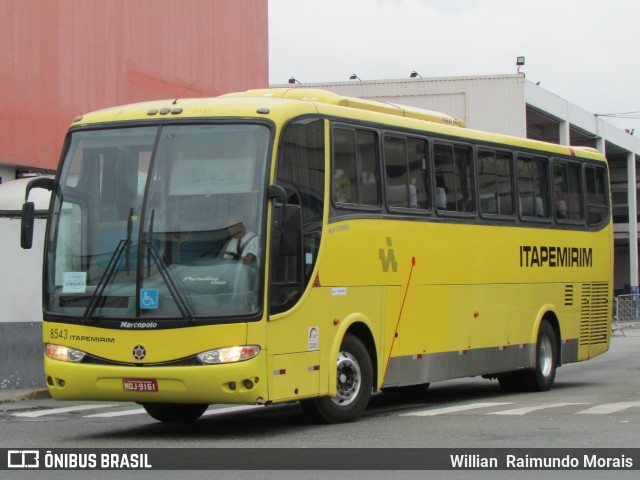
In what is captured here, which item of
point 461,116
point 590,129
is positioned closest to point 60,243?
point 461,116

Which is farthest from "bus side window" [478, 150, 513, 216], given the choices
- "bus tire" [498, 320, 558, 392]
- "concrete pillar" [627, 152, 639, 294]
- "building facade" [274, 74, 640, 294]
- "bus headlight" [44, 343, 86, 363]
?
"concrete pillar" [627, 152, 639, 294]

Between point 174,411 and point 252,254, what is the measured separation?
307 centimetres

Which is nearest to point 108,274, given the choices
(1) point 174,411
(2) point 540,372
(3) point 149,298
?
(3) point 149,298

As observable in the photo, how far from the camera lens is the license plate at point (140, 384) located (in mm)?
12062

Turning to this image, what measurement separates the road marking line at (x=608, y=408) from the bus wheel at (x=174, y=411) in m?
4.60

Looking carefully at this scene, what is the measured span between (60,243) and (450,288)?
18.4 ft

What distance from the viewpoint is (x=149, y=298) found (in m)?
12.1

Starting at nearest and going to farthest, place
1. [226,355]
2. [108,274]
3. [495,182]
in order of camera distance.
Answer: [226,355]
[108,274]
[495,182]

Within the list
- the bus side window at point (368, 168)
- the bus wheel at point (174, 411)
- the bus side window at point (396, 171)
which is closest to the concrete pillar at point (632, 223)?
the bus side window at point (396, 171)

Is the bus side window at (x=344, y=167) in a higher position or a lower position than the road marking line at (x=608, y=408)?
higher

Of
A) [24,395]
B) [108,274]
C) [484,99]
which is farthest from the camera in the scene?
[484,99]

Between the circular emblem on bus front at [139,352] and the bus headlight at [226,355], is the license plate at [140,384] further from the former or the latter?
the bus headlight at [226,355]

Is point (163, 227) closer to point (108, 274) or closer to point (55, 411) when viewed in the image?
point (108, 274)

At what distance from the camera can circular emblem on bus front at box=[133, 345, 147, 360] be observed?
12109 mm
